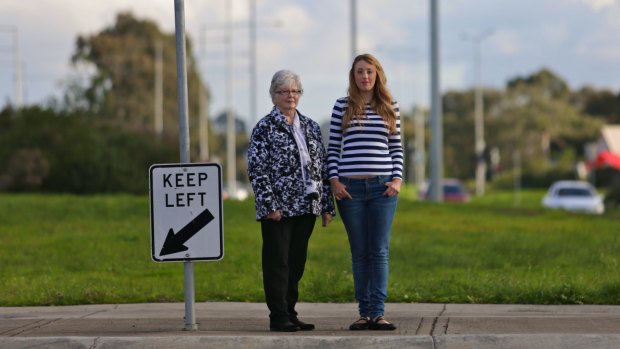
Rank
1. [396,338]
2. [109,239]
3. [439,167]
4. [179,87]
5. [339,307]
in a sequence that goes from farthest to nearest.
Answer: [439,167], [109,239], [339,307], [179,87], [396,338]

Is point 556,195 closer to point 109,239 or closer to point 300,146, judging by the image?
point 109,239

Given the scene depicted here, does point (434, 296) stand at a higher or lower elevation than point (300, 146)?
lower

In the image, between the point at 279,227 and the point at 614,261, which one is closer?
the point at 279,227

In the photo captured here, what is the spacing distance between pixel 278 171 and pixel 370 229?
79 centimetres

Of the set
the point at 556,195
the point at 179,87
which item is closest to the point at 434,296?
the point at 179,87

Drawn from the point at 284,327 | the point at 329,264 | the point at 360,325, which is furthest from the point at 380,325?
A: the point at 329,264

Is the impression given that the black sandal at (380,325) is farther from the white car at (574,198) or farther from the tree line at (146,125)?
the tree line at (146,125)

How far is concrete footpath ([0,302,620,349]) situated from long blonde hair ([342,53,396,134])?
151 centimetres

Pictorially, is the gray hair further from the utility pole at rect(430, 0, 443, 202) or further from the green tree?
the green tree

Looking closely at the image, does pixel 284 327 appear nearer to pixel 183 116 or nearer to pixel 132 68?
pixel 183 116

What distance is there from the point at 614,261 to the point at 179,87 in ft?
21.9

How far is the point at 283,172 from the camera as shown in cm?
931

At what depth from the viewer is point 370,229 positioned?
9.45 metres

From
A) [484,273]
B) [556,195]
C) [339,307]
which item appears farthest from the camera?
[556,195]
